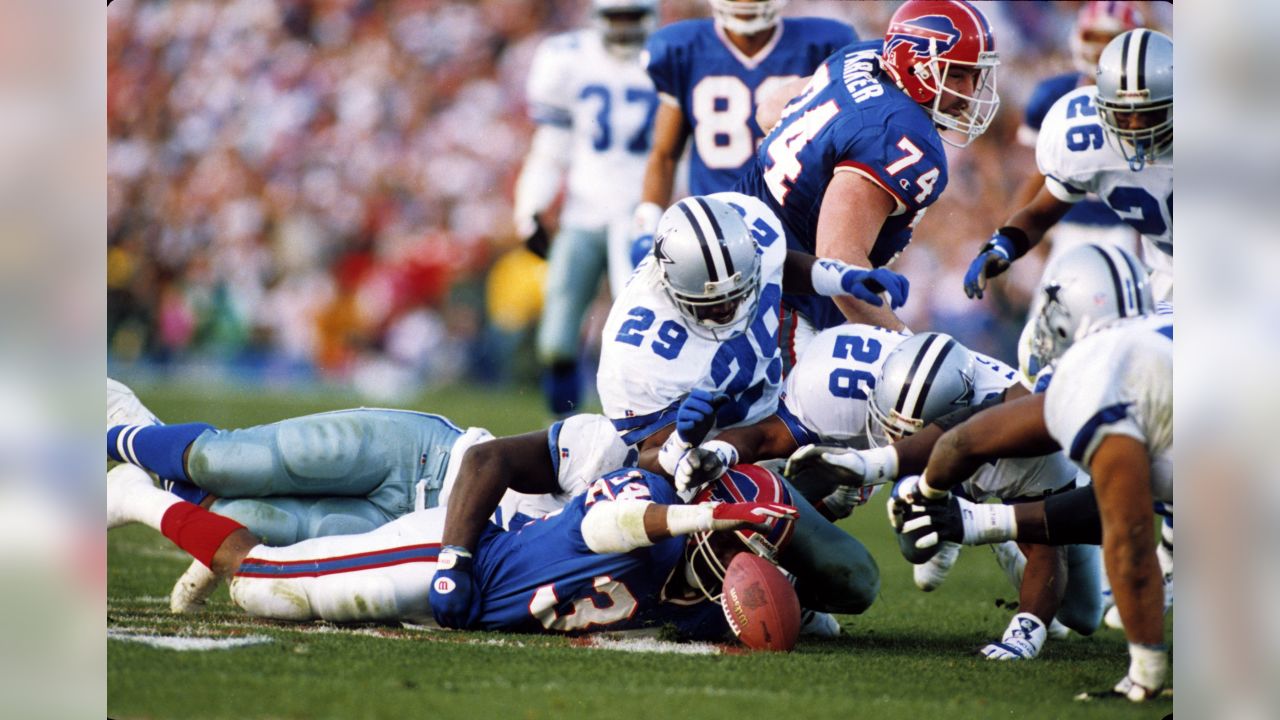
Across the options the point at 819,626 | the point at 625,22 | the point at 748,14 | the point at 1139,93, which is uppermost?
the point at 625,22

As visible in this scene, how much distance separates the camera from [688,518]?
3.04 metres

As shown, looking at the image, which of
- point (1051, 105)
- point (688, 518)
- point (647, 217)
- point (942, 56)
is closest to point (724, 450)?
point (688, 518)

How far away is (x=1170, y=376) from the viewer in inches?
106

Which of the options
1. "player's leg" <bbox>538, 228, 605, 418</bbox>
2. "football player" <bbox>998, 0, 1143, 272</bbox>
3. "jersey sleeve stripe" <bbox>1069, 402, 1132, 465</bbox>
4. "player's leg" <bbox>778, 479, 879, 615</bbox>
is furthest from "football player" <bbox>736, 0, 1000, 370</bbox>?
"player's leg" <bbox>538, 228, 605, 418</bbox>

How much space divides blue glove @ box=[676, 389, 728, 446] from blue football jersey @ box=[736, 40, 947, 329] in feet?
2.75

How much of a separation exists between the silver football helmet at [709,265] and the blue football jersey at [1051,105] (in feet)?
8.37

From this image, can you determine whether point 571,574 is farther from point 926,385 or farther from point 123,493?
point 123,493

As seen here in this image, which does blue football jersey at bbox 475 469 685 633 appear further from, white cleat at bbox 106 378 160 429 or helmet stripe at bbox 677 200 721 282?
white cleat at bbox 106 378 160 429

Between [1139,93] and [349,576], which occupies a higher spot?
[1139,93]

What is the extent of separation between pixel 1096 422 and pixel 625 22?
4255mm

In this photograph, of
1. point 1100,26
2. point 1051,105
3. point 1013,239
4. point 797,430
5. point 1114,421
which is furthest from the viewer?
point 1100,26

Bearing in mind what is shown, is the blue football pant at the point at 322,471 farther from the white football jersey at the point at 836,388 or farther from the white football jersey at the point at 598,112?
the white football jersey at the point at 598,112
